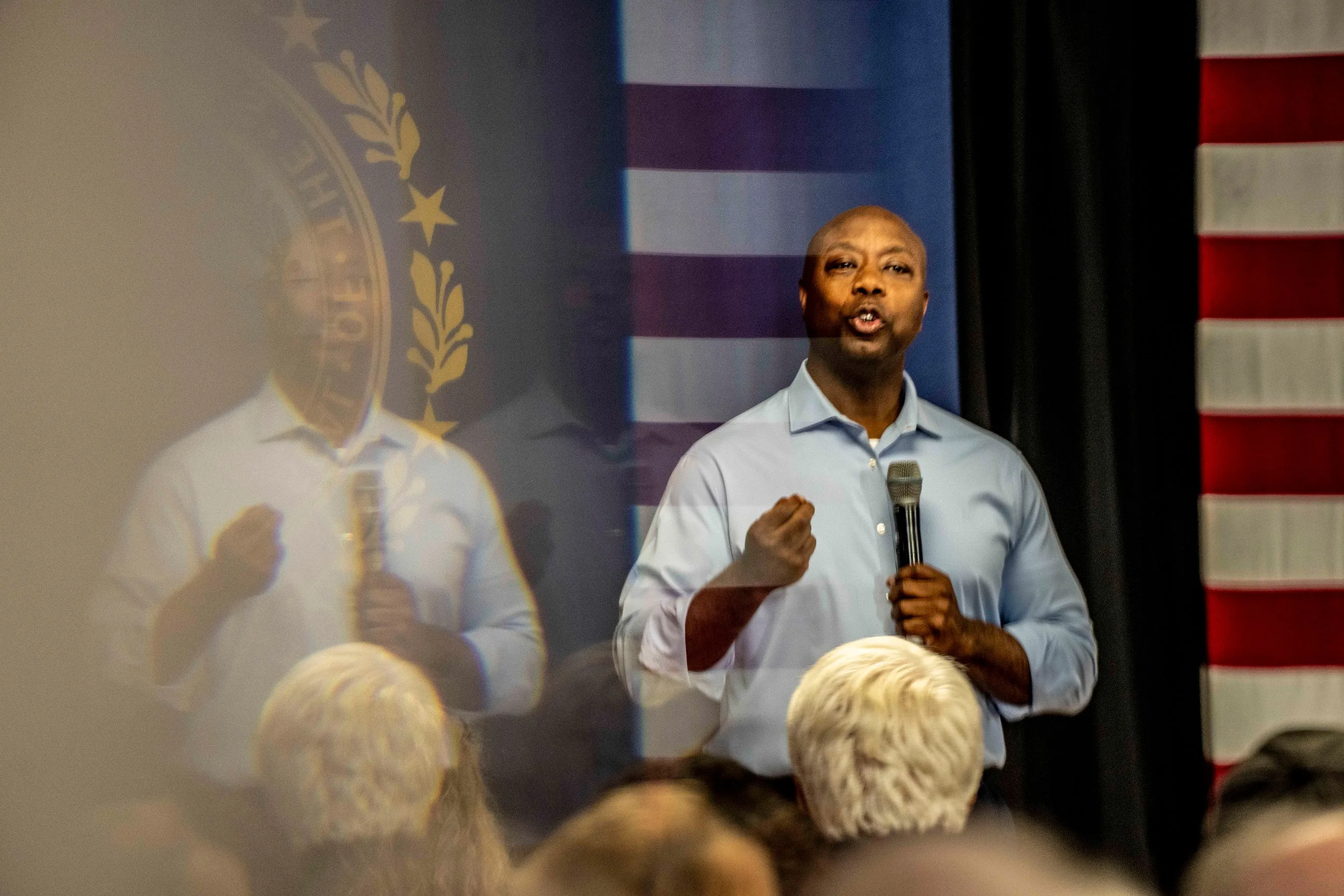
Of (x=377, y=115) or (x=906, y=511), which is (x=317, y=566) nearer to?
(x=377, y=115)

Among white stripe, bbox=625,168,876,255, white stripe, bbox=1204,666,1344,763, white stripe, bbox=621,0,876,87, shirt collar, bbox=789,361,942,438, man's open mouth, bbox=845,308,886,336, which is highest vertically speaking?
white stripe, bbox=621,0,876,87

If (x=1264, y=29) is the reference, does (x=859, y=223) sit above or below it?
below

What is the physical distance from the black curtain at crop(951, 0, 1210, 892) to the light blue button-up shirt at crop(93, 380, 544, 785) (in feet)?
2.52

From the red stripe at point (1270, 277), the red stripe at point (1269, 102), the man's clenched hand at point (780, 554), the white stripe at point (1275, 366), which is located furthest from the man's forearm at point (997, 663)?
the red stripe at point (1269, 102)

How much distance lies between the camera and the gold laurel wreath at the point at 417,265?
1.49 metres

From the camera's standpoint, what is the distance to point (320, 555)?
152 cm

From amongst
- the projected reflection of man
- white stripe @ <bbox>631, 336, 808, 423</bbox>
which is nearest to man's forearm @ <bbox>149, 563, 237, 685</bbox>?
the projected reflection of man

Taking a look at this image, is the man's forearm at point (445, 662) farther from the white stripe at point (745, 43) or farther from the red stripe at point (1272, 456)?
the red stripe at point (1272, 456)

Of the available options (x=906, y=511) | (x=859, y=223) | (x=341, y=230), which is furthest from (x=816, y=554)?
(x=341, y=230)

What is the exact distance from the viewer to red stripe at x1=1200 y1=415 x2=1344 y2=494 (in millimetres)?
1503

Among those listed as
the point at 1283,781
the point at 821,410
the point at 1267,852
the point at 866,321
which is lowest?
the point at 1267,852

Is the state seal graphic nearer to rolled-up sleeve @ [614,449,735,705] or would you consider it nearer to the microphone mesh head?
rolled-up sleeve @ [614,449,735,705]

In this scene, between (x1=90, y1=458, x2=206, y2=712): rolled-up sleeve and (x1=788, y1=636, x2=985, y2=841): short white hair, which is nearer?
(x1=788, y1=636, x2=985, y2=841): short white hair

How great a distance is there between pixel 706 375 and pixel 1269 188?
91cm
